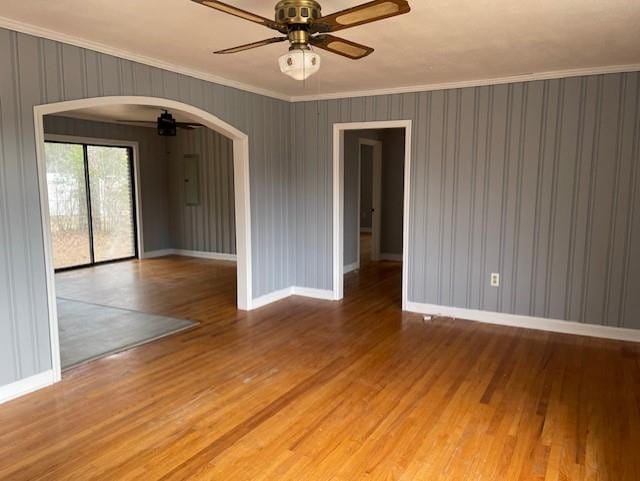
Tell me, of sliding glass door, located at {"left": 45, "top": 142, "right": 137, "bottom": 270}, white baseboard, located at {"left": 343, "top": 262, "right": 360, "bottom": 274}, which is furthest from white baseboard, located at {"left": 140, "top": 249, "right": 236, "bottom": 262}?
white baseboard, located at {"left": 343, "top": 262, "right": 360, "bottom": 274}

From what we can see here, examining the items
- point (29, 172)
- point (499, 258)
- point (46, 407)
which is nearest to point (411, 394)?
point (499, 258)

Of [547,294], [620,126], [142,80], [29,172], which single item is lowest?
[547,294]

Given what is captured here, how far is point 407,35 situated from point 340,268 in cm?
301

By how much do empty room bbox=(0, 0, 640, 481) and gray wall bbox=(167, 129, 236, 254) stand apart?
1640mm

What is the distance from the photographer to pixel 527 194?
4438 mm

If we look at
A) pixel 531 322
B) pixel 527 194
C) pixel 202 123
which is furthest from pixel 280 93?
pixel 531 322

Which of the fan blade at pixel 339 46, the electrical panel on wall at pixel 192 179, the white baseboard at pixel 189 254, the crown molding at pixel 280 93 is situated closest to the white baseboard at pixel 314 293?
the crown molding at pixel 280 93

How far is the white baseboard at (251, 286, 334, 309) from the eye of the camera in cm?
531

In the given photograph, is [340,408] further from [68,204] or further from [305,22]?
[68,204]

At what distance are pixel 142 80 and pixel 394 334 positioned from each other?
3.09 metres

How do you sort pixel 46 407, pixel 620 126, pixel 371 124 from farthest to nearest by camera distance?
pixel 371 124 < pixel 620 126 < pixel 46 407

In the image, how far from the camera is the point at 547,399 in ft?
10.0

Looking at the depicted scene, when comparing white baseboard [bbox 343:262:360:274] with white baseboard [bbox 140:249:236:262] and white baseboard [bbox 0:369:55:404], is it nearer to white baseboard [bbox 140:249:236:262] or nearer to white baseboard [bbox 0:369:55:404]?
white baseboard [bbox 140:249:236:262]

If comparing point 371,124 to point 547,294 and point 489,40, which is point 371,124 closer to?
point 489,40
